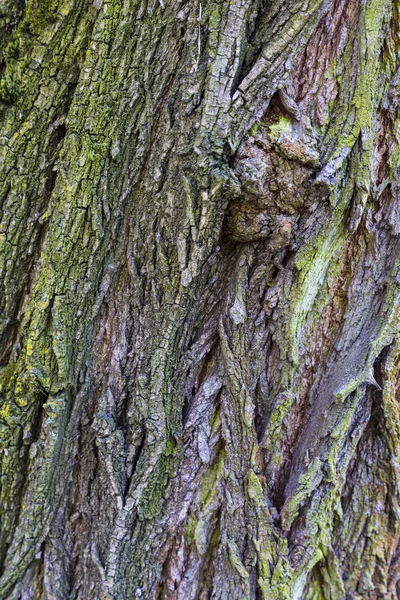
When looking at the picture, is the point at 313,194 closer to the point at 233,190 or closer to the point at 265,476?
the point at 233,190

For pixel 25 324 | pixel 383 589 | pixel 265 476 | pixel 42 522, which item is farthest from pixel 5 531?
pixel 383 589

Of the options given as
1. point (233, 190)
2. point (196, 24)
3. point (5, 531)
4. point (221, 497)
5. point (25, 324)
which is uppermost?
point (196, 24)

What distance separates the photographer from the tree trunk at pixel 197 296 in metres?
1.12

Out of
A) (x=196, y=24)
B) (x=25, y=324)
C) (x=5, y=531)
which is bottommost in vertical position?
(x=5, y=531)

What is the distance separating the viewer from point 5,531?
48.5 inches

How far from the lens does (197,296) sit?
1.22 metres

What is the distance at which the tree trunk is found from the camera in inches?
44.2

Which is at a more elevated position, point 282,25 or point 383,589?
point 282,25

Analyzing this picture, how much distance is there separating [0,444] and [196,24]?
4.09ft

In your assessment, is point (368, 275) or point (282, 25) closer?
point (282, 25)

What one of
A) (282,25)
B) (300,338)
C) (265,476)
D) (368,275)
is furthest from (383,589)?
(282,25)

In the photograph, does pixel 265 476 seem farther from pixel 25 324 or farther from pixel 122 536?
pixel 25 324

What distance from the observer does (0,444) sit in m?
1.21

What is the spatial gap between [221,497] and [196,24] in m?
1.28
